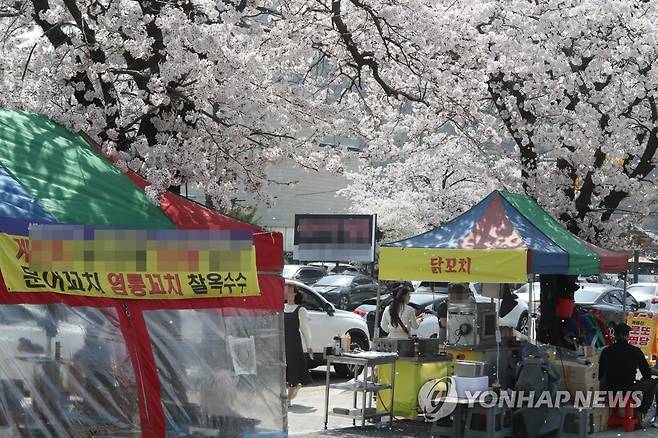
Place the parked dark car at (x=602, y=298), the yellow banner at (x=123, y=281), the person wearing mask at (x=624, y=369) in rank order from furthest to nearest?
the parked dark car at (x=602, y=298)
the person wearing mask at (x=624, y=369)
the yellow banner at (x=123, y=281)

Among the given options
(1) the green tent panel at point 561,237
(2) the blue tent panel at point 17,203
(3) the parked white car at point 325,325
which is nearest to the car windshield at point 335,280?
(3) the parked white car at point 325,325

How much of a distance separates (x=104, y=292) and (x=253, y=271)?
1426 mm

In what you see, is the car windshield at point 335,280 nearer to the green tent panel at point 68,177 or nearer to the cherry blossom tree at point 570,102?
the cherry blossom tree at point 570,102

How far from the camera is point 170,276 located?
8.75 metres

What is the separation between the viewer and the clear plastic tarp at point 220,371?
8.98 meters

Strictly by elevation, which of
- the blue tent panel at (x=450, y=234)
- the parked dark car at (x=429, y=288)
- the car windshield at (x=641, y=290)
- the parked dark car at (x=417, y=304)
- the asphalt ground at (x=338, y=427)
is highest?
the blue tent panel at (x=450, y=234)

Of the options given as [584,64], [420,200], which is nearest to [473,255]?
[584,64]

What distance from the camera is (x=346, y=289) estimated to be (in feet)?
109

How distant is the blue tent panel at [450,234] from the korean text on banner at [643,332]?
8024 mm

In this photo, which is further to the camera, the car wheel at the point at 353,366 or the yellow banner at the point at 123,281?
the car wheel at the point at 353,366

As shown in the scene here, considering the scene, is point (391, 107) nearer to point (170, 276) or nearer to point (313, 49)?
point (313, 49)

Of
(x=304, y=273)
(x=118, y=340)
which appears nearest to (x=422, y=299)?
(x=304, y=273)

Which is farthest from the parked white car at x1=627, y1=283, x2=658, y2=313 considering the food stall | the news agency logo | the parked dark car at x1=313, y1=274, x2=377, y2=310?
the news agency logo
